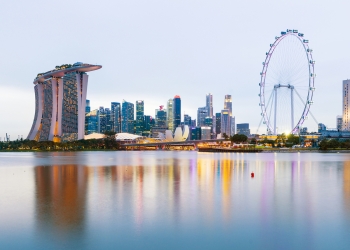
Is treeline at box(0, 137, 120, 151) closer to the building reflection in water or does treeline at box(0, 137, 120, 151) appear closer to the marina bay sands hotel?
the marina bay sands hotel

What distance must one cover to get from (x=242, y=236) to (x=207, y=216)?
2.76 m

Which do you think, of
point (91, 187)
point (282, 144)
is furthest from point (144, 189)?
point (282, 144)

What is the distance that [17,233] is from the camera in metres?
11.6

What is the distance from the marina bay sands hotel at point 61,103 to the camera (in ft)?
474

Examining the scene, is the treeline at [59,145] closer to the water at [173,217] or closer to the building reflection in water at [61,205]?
the building reflection in water at [61,205]

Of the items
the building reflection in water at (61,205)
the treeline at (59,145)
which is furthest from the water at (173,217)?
the treeline at (59,145)

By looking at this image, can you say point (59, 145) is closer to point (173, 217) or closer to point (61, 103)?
point (61, 103)

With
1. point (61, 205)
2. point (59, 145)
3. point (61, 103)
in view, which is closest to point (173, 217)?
point (61, 205)

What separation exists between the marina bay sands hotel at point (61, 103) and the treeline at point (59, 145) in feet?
47.0

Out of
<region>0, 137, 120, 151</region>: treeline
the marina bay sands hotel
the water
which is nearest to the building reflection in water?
the water

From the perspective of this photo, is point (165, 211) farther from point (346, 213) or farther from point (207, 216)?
point (346, 213)

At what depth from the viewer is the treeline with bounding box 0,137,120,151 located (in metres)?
129

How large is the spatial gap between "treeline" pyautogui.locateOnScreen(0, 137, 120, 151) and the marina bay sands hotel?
47.0ft

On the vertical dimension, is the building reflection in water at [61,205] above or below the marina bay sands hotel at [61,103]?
below
